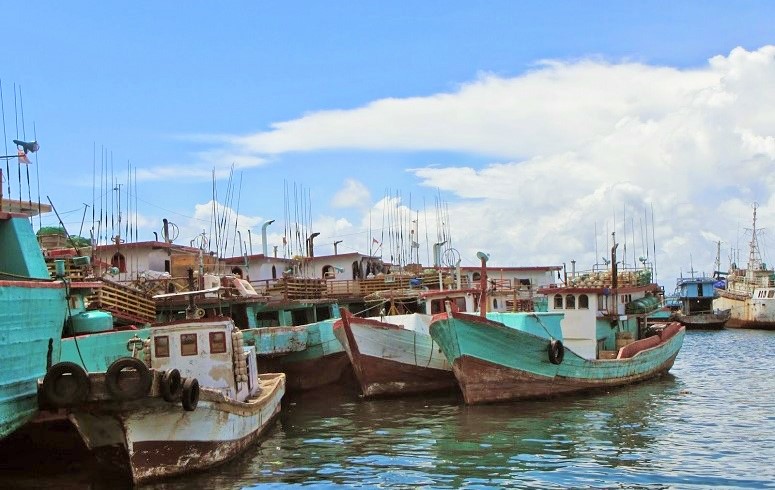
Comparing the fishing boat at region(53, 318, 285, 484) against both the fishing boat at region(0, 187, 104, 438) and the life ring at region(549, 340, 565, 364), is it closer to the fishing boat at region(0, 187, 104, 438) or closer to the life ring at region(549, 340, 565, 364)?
the fishing boat at region(0, 187, 104, 438)

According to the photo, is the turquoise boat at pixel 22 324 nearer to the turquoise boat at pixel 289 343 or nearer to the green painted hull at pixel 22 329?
the green painted hull at pixel 22 329

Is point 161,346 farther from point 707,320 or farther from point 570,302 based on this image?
point 707,320

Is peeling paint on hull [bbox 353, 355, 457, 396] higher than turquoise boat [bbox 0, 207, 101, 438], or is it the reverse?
turquoise boat [bbox 0, 207, 101, 438]

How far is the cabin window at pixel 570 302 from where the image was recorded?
3008 cm

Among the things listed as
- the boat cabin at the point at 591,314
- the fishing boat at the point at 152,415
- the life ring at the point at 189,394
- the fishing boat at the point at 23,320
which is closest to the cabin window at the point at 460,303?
the boat cabin at the point at 591,314

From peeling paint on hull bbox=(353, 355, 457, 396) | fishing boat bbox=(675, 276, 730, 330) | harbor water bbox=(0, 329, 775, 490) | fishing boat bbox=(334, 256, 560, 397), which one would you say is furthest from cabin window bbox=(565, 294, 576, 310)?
fishing boat bbox=(675, 276, 730, 330)

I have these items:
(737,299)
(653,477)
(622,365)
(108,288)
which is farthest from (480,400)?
(737,299)

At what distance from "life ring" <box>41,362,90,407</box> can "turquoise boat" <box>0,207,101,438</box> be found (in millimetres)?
685

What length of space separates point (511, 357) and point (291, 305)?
12.6 metres

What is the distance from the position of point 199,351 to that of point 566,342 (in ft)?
50.0

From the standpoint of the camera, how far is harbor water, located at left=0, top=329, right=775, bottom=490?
16.0m

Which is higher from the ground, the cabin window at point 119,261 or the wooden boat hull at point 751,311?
the cabin window at point 119,261

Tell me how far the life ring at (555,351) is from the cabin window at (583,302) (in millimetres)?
4797

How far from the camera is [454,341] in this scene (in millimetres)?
24516
